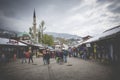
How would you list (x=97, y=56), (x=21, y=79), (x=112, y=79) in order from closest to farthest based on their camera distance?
(x=112, y=79) → (x=21, y=79) → (x=97, y=56)

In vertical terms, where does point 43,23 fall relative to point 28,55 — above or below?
above

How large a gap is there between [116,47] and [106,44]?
7.18 ft

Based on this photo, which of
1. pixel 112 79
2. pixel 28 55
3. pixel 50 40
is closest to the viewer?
pixel 112 79

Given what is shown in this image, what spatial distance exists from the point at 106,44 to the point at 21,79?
36.2ft

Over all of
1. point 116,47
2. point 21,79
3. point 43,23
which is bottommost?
point 21,79

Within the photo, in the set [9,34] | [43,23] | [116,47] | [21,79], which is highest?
[43,23]

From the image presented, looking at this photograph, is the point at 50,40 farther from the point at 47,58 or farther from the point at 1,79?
the point at 1,79

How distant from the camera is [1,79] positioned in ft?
21.8

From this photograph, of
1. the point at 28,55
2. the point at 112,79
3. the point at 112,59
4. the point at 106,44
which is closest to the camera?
the point at 112,79

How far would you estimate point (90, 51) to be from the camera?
846 inches

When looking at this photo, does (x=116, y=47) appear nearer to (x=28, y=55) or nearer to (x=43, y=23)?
(x=28, y=55)

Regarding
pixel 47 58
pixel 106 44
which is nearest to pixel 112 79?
pixel 106 44

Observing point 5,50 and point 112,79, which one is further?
point 5,50

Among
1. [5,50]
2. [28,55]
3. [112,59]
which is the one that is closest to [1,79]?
[28,55]
